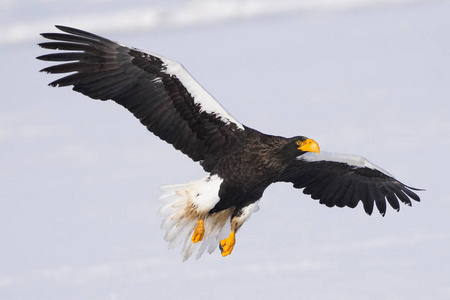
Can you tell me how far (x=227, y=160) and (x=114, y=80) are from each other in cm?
156

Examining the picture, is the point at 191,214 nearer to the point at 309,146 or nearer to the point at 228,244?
the point at 228,244

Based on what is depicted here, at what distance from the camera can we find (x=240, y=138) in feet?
40.2

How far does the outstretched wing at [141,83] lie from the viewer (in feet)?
39.8

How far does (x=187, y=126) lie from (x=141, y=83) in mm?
735

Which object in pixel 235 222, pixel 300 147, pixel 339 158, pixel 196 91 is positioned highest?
pixel 196 91

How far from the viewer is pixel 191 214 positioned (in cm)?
1260

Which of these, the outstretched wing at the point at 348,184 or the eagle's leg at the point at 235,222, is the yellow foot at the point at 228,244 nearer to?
the eagle's leg at the point at 235,222

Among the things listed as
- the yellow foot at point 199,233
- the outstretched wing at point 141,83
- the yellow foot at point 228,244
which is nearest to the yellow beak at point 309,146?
the outstretched wing at point 141,83

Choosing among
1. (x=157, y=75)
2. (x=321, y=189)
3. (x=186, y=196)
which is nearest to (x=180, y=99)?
(x=157, y=75)

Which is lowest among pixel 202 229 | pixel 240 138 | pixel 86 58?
pixel 202 229

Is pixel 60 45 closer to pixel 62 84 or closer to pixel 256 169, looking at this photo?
pixel 62 84

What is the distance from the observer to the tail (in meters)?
12.3

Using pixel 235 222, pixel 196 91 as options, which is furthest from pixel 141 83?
pixel 235 222

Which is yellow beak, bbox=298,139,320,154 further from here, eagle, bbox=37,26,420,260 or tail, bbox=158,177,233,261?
tail, bbox=158,177,233,261
